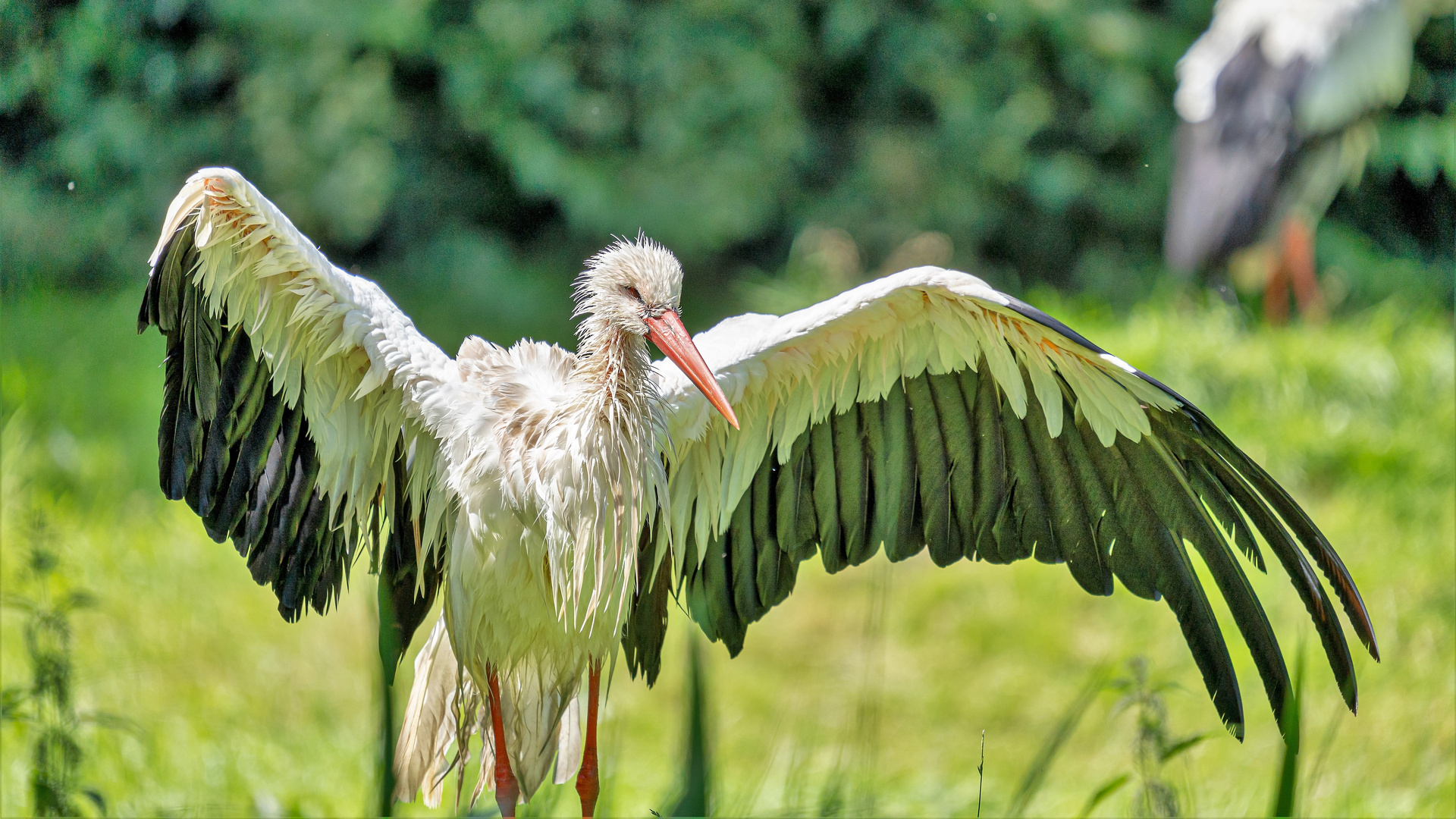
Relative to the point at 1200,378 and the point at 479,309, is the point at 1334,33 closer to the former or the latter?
the point at 1200,378

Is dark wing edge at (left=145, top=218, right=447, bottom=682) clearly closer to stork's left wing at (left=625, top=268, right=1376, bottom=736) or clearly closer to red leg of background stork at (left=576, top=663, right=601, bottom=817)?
red leg of background stork at (left=576, top=663, right=601, bottom=817)

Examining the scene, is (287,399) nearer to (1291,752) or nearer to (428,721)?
(428,721)

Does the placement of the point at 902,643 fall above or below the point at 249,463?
below

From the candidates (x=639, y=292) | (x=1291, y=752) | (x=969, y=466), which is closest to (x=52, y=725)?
(x=639, y=292)

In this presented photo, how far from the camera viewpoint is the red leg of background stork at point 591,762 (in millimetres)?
1866

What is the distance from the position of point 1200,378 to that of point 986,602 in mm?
1184

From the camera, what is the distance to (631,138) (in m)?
3.78

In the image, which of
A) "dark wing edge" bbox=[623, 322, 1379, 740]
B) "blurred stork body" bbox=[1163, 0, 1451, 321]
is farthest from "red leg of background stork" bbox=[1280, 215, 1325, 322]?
"dark wing edge" bbox=[623, 322, 1379, 740]

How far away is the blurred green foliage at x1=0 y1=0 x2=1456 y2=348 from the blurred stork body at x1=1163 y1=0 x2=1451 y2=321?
0.19 m

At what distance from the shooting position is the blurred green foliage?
2.16m

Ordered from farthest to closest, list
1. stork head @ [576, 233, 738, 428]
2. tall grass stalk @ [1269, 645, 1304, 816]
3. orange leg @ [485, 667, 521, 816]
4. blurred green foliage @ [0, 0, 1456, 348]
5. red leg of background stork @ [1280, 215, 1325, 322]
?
red leg of background stork @ [1280, 215, 1325, 322]
blurred green foliage @ [0, 0, 1456, 348]
orange leg @ [485, 667, 521, 816]
stork head @ [576, 233, 738, 428]
tall grass stalk @ [1269, 645, 1304, 816]

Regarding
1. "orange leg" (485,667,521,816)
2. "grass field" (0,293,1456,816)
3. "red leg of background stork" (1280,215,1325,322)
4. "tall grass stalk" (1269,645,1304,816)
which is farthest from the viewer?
"red leg of background stork" (1280,215,1325,322)

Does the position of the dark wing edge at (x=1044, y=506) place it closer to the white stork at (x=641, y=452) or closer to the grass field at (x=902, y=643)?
the white stork at (x=641, y=452)

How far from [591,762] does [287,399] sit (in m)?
0.79
